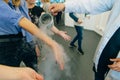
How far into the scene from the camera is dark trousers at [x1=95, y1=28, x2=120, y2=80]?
148cm

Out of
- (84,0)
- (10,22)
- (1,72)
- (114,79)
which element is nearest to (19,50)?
(10,22)

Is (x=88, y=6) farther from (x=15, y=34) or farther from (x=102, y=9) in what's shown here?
(x=15, y=34)

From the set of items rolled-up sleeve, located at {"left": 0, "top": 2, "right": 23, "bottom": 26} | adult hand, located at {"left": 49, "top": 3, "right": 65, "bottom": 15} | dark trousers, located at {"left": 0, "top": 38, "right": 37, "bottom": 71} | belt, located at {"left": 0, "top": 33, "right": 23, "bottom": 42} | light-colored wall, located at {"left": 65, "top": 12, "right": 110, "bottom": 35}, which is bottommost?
light-colored wall, located at {"left": 65, "top": 12, "right": 110, "bottom": 35}

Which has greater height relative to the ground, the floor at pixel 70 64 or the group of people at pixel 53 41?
the group of people at pixel 53 41

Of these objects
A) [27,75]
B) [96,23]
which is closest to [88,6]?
[27,75]

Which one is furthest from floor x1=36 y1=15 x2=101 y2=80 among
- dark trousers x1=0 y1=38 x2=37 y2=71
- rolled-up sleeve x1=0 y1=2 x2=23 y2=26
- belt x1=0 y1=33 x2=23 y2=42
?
rolled-up sleeve x1=0 y1=2 x2=23 y2=26

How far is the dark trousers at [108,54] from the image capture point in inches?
58.2

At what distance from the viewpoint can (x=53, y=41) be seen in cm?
148

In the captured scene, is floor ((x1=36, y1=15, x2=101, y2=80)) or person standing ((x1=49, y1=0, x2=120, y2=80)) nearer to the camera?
person standing ((x1=49, y1=0, x2=120, y2=80))

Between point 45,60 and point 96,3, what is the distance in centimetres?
162

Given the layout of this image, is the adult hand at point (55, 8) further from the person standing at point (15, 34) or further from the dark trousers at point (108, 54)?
the dark trousers at point (108, 54)

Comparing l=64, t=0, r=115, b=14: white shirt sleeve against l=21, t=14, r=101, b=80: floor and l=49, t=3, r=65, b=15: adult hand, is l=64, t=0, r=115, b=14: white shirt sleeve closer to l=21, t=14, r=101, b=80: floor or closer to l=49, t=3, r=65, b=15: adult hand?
l=49, t=3, r=65, b=15: adult hand

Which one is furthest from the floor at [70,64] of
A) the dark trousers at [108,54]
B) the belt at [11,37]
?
the dark trousers at [108,54]

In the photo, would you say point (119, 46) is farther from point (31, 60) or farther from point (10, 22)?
point (31, 60)
